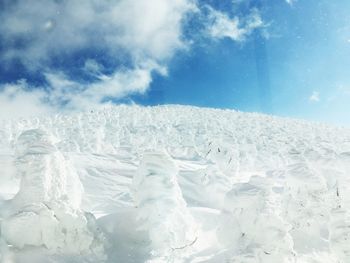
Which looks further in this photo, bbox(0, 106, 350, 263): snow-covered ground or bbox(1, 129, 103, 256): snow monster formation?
bbox(0, 106, 350, 263): snow-covered ground

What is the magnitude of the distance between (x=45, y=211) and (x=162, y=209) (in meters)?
4.69

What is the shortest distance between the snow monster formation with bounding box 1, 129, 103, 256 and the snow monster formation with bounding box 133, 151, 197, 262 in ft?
7.25

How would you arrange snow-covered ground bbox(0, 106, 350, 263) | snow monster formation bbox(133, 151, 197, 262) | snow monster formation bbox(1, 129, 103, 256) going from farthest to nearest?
snow monster formation bbox(133, 151, 197, 262)
snow-covered ground bbox(0, 106, 350, 263)
snow monster formation bbox(1, 129, 103, 256)

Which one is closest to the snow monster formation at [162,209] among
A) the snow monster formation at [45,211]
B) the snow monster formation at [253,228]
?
the snow monster formation at [253,228]

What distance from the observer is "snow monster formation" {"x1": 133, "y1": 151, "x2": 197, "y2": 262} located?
17438 mm

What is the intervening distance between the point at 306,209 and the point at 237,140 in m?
50.3

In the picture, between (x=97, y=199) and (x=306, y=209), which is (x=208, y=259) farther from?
(x=97, y=199)

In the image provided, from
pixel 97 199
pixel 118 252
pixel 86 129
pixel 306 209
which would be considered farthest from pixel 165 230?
pixel 86 129

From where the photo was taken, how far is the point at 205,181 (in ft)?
105

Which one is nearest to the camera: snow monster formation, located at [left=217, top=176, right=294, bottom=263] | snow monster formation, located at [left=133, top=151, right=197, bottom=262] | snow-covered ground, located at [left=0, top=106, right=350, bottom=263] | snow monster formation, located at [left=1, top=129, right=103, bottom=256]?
snow monster formation, located at [left=1, top=129, right=103, bottom=256]

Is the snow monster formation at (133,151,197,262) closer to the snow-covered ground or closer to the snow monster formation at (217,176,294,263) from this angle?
the snow-covered ground

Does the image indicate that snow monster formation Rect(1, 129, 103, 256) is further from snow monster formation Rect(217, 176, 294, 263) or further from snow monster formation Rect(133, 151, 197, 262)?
snow monster formation Rect(217, 176, 294, 263)

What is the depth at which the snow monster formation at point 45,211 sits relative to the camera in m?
15.4

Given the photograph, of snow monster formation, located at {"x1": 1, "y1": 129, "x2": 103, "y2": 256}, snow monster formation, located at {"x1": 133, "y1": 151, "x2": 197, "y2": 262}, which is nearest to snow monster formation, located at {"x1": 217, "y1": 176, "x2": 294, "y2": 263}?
snow monster formation, located at {"x1": 133, "y1": 151, "x2": 197, "y2": 262}
